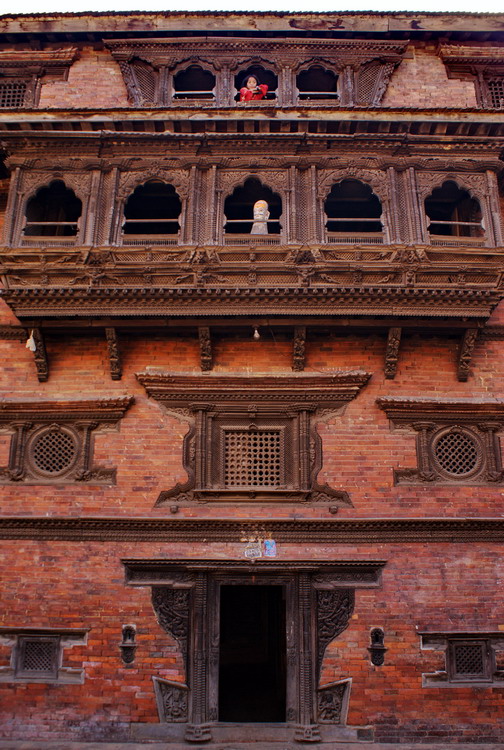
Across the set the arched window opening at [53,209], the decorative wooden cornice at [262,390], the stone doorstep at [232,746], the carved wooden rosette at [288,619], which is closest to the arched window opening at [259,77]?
the arched window opening at [53,209]

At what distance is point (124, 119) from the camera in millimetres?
9750

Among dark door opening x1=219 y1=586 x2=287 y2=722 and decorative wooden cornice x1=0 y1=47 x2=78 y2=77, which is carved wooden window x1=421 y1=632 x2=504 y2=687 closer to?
dark door opening x1=219 y1=586 x2=287 y2=722

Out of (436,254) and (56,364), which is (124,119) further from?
(436,254)

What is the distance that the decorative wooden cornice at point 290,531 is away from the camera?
8.83 metres

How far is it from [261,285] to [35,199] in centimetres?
458

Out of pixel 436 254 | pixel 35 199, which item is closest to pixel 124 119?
pixel 35 199

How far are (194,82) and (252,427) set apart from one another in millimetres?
7212

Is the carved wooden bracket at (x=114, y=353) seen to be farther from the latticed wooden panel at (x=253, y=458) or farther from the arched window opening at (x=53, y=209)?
the arched window opening at (x=53, y=209)

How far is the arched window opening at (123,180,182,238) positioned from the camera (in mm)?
10977

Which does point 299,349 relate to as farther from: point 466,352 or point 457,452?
point 457,452

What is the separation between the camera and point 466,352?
30.9 feet

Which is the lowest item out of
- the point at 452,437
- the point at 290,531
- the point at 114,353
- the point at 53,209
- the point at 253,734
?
the point at 253,734

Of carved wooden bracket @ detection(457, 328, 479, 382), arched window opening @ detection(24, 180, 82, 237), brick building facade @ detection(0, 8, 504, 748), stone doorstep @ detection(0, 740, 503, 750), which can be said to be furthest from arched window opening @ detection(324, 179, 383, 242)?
stone doorstep @ detection(0, 740, 503, 750)

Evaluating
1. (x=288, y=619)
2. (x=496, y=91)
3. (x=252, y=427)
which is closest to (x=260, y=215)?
(x=252, y=427)
